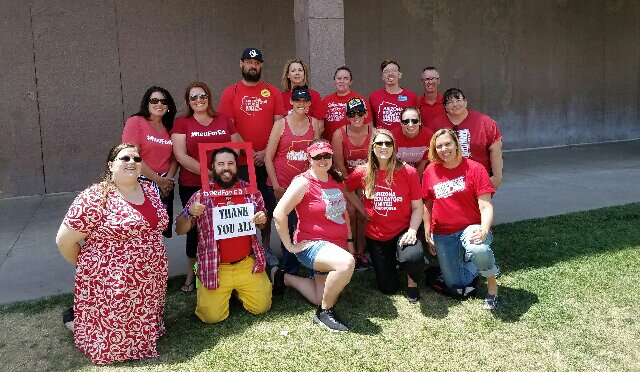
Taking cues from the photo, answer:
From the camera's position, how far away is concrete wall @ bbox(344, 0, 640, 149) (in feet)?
35.9

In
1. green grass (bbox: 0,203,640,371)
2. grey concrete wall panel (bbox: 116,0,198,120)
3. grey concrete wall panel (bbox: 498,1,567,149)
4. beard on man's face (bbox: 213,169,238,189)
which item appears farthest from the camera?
grey concrete wall panel (bbox: 498,1,567,149)

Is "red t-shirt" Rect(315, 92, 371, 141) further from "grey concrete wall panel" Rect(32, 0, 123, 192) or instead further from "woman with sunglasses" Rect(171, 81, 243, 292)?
"grey concrete wall panel" Rect(32, 0, 123, 192)

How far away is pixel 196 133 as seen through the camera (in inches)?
188

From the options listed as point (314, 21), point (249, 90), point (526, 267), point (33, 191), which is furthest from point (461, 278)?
point (33, 191)

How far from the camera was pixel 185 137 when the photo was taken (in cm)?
476

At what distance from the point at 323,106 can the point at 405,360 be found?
2737mm

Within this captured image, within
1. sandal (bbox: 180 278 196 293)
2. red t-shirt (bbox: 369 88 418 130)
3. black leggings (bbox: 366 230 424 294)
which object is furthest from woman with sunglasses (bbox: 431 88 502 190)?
sandal (bbox: 180 278 196 293)

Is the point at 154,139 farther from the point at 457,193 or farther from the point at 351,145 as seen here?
the point at 457,193

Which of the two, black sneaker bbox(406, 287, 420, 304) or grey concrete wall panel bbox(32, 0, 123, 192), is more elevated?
grey concrete wall panel bbox(32, 0, 123, 192)

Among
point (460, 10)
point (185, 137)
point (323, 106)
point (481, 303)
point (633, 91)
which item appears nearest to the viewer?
point (481, 303)

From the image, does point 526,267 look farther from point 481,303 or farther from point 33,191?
point 33,191

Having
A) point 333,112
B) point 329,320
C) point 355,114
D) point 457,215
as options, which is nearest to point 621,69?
point 333,112

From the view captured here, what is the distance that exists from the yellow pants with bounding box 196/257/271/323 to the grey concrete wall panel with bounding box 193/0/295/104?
570cm

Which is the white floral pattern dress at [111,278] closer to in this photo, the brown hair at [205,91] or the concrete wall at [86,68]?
the brown hair at [205,91]
